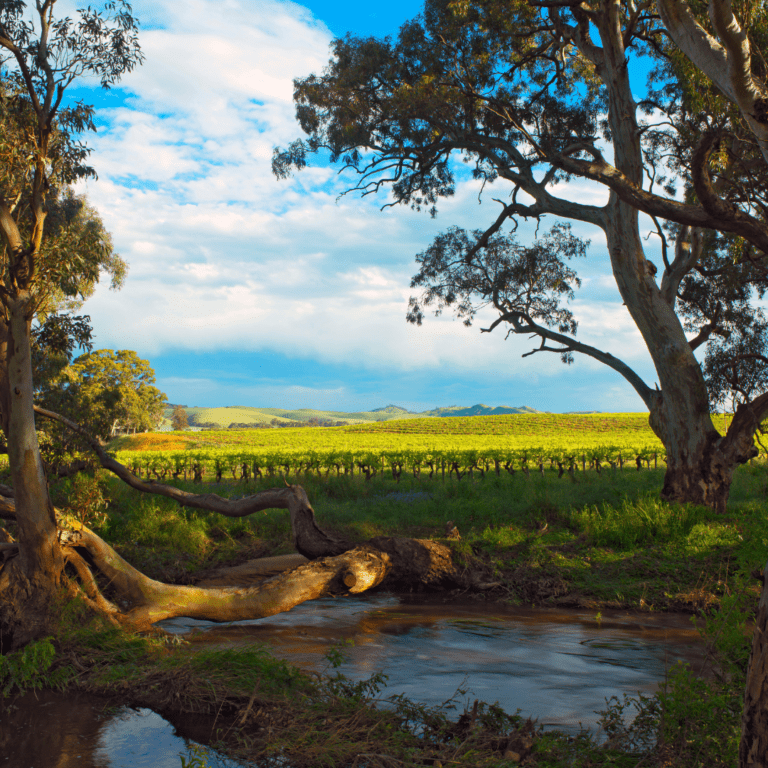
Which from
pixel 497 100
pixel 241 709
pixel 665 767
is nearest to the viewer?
pixel 665 767

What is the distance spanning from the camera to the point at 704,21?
34.2 ft

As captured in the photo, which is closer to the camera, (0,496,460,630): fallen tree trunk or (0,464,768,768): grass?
(0,464,768,768): grass

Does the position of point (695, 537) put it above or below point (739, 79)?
below

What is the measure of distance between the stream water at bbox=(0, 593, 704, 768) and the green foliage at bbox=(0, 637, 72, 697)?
5.4 inches

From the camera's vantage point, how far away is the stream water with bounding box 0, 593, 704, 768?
4.93m

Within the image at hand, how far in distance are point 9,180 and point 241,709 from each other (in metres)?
6.78

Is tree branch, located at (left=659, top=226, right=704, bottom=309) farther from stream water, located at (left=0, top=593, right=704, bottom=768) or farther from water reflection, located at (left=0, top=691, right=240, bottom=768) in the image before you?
water reflection, located at (left=0, top=691, right=240, bottom=768)

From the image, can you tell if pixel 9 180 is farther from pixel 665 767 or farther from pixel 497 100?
pixel 497 100

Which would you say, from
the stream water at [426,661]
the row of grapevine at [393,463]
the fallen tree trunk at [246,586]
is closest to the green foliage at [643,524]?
the stream water at [426,661]

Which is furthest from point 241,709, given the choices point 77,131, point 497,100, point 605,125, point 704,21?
point 605,125

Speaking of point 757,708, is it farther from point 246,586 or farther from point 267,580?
point 246,586

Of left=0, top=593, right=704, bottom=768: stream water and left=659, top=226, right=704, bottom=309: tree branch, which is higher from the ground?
left=659, top=226, right=704, bottom=309: tree branch

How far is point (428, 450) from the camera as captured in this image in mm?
30891

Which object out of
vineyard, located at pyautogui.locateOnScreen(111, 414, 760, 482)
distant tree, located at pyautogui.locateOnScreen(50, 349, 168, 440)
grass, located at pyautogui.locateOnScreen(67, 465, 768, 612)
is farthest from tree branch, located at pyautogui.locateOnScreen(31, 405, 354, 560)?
distant tree, located at pyautogui.locateOnScreen(50, 349, 168, 440)
